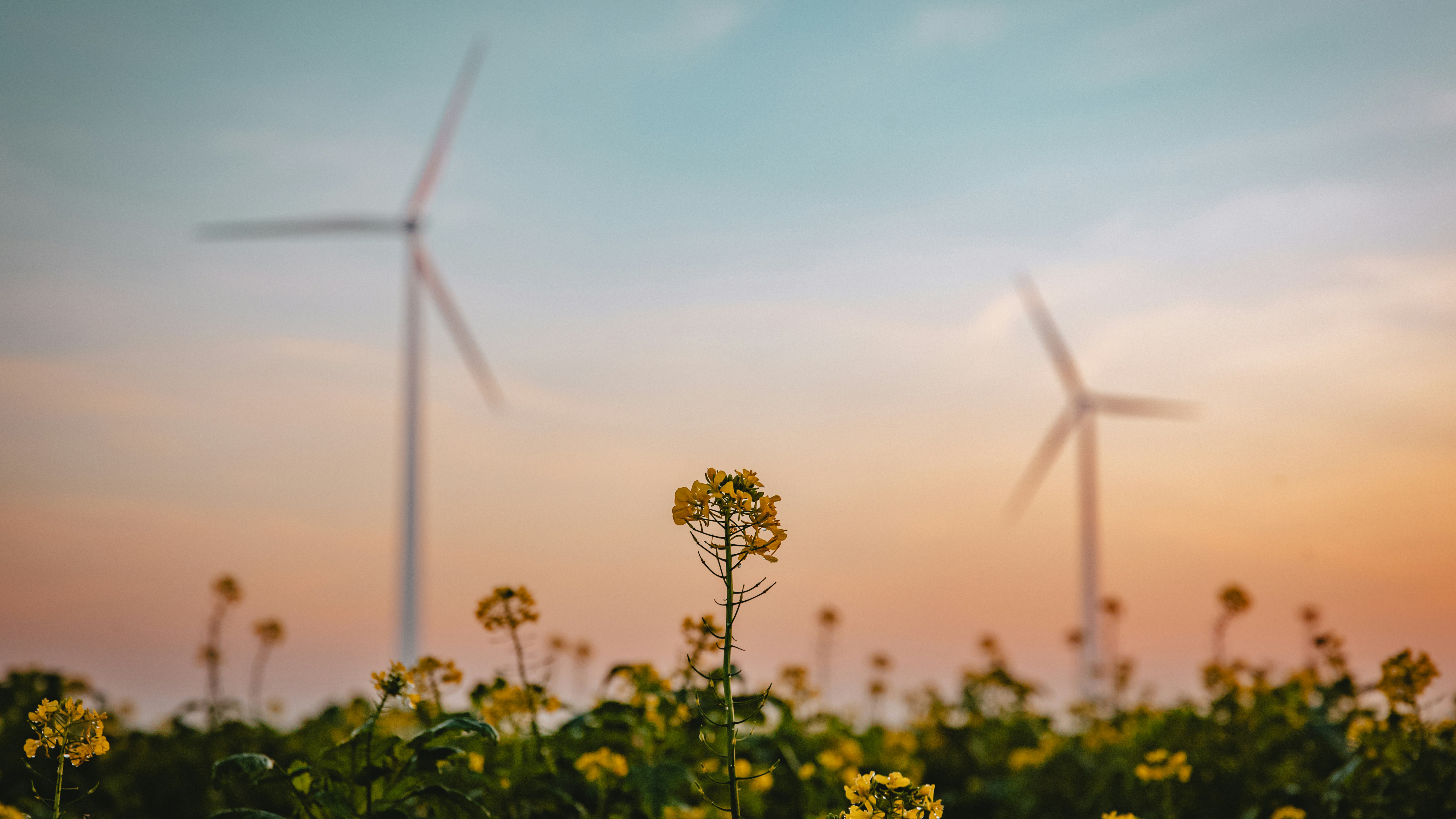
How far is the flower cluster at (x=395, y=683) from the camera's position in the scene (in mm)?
4023

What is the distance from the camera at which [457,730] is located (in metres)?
3.83

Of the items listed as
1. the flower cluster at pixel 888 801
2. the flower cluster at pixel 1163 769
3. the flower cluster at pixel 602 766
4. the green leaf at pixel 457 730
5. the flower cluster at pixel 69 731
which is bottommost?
the flower cluster at pixel 1163 769

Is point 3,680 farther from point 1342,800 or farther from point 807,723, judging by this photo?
point 1342,800

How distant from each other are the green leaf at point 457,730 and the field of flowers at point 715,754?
0.01m

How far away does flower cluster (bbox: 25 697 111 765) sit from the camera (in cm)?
361

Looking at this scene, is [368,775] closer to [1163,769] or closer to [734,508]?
[734,508]

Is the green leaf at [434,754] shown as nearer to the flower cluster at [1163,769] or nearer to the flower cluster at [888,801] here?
the flower cluster at [888,801]

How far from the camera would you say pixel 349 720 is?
731cm

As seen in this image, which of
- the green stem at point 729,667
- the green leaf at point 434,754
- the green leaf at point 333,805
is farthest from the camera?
the green leaf at point 434,754

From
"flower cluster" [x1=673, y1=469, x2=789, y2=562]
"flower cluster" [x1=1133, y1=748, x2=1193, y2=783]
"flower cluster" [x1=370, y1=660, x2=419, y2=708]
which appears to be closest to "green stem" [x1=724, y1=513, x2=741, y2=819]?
"flower cluster" [x1=673, y1=469, x2=789, y2=562]

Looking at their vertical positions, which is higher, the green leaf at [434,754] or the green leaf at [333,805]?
the green leaf at [434,754]

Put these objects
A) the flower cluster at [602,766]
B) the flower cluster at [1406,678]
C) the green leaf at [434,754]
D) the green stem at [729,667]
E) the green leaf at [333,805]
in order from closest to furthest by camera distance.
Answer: the green stem at [729,667] → the green leaf at [333,805] → the green leaf at [434,754] → the flower cluster at [602,766] → the flower cluster at [1406,678]

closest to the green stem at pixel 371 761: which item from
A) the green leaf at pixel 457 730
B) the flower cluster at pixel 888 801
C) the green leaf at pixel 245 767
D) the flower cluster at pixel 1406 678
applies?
the green leaf at pixel 457 730

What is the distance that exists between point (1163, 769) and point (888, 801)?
10.2ft
